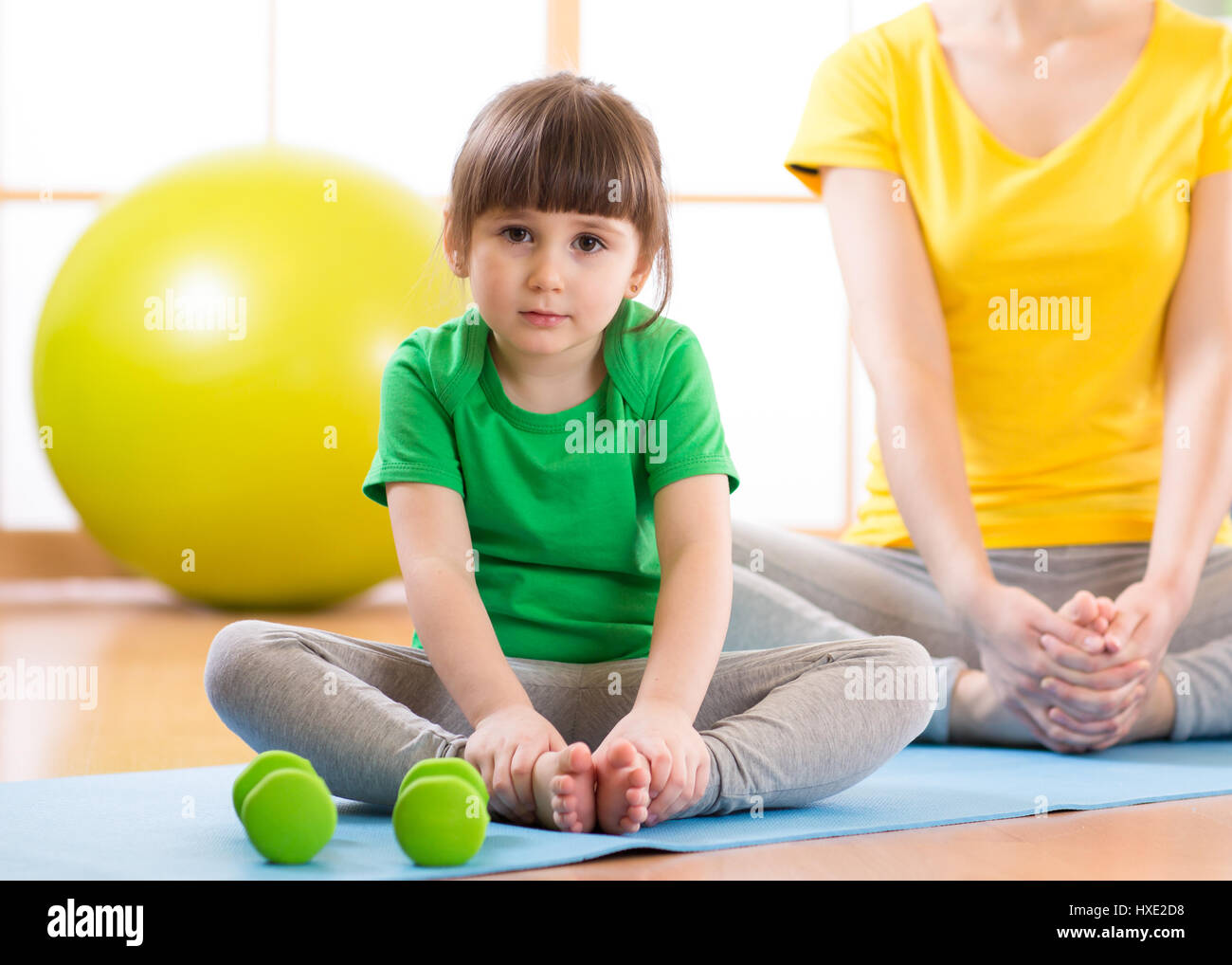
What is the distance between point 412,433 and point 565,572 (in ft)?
0.53

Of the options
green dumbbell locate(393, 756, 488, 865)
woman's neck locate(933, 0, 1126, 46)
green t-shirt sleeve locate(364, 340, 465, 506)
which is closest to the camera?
green dumbbell locate(393, 756, 488, 865)

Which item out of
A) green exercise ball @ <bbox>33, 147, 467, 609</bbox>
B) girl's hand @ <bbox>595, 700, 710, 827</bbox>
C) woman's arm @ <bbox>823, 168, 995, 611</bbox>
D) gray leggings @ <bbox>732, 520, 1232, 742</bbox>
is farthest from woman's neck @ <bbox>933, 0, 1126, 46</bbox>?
green exercise ball @ <bbox>33, 147, 467, 609</bbox>

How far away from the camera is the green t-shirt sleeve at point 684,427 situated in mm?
1029

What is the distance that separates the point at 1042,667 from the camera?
46.2 inches

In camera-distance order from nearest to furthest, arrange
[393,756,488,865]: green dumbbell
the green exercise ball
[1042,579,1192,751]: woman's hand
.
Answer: [393,756,488,865]: green dumbbell → [1042,579,1192,751]: woman's hand → the green exercise ball

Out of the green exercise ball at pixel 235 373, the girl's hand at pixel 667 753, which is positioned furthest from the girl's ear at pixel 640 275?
the green exercise ball at pixel 235 373

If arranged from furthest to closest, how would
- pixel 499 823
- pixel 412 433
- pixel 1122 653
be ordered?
pixel 1122 653, pixel 412 433, pixel 499 823

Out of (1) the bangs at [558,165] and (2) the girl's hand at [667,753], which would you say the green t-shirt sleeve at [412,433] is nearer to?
(1) the bangs at [558,165]

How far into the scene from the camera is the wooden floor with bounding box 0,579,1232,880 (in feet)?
2.66

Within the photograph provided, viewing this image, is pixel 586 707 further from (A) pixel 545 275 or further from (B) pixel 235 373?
(B) pixel 235 373

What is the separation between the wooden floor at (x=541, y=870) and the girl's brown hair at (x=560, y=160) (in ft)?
1.49

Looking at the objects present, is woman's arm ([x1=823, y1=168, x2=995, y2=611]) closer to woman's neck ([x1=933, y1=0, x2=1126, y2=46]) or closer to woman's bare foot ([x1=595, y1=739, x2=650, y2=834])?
woman's neck ([x1=933, y1=0, x2=1126, y2=46])
